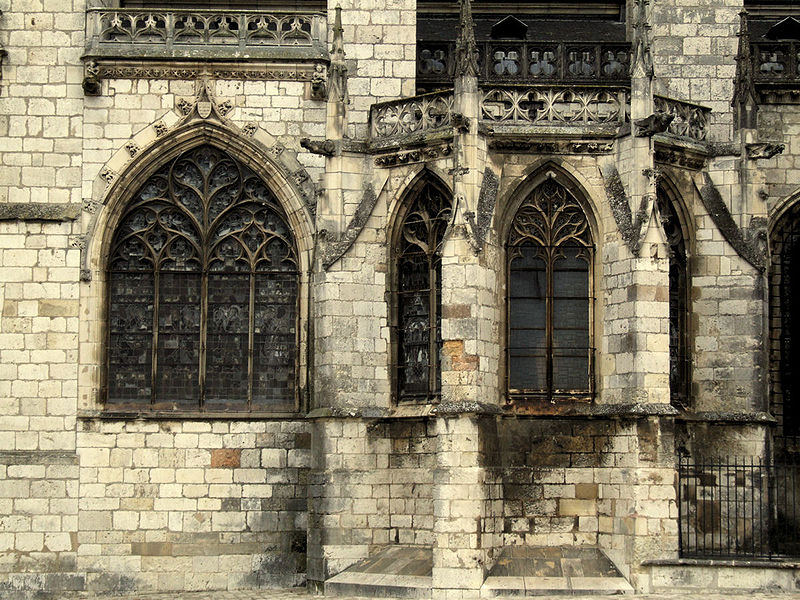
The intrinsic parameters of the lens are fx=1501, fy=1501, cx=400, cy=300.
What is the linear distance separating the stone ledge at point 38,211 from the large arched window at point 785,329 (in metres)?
10.8

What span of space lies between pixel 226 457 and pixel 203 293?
Answer: 2545 mm

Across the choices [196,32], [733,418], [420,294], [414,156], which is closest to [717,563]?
[733,418]

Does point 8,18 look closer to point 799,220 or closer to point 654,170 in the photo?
point 654,170

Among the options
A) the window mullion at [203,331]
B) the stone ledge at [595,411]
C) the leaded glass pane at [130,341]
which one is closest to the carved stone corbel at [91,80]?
the leaded glass pane at [130,341]

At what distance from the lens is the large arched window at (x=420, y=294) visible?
2139cm

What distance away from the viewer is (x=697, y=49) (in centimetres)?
2358

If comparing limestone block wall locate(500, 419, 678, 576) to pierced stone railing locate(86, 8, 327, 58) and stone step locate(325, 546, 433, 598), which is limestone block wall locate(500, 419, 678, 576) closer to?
stone step locate(325, 546, 433, 598)

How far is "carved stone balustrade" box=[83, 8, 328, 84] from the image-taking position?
22.8 m

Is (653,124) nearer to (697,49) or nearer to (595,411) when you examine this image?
(697,49)

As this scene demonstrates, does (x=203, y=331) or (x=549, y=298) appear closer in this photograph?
(x=549, y=298)

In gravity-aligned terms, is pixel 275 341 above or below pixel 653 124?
below

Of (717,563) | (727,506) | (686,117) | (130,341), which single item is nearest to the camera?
(717,563)

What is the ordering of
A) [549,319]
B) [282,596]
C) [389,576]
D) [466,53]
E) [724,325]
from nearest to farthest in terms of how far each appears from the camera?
[389,576]
[466,53]
[282,596]
[549,319]
[724,325]

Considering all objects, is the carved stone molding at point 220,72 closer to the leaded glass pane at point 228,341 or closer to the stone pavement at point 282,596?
the leaded glass pane at point 228,341
